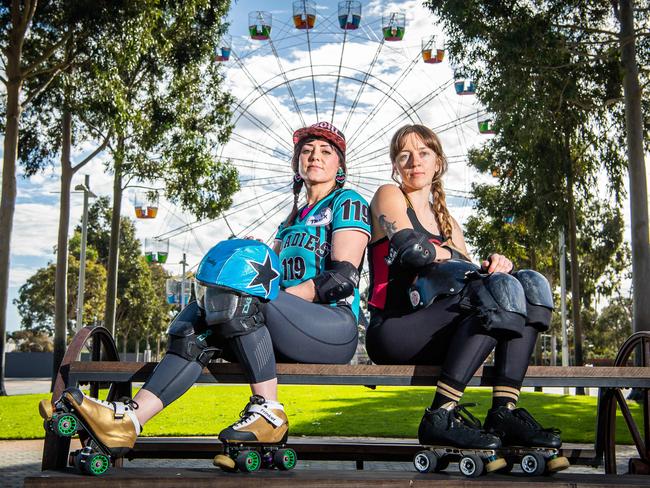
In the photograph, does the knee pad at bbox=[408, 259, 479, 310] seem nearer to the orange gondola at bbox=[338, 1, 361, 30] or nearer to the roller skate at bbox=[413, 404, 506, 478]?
the roller skate at bbox=[413, 404, 506, 478]

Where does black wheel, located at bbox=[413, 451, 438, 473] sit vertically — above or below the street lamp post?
below

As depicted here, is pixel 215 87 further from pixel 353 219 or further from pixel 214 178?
pixel 353 219

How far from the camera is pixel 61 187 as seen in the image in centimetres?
2181

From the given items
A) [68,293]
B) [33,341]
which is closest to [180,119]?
[68,293]

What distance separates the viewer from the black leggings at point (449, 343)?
9.25 feet

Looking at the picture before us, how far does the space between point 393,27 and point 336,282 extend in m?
27.7

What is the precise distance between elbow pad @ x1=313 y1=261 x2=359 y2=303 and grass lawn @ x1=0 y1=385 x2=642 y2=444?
779 cm

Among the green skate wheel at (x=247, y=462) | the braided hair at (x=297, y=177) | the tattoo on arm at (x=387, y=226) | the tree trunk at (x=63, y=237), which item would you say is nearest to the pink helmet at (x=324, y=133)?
the braided hair at (x=297, y=177)

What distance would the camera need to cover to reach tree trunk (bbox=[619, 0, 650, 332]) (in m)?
16.4

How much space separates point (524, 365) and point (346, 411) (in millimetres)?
11692

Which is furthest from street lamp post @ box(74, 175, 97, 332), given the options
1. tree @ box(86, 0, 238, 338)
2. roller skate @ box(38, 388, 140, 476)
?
roller skate @ box(38, 388, 140, 476)

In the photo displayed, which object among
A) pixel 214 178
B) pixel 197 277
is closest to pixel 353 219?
pixel 197 277

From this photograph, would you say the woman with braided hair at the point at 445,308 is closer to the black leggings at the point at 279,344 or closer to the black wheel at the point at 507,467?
the black wheel at the point at 507,467

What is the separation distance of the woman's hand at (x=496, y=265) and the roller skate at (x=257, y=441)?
0.99 metres
